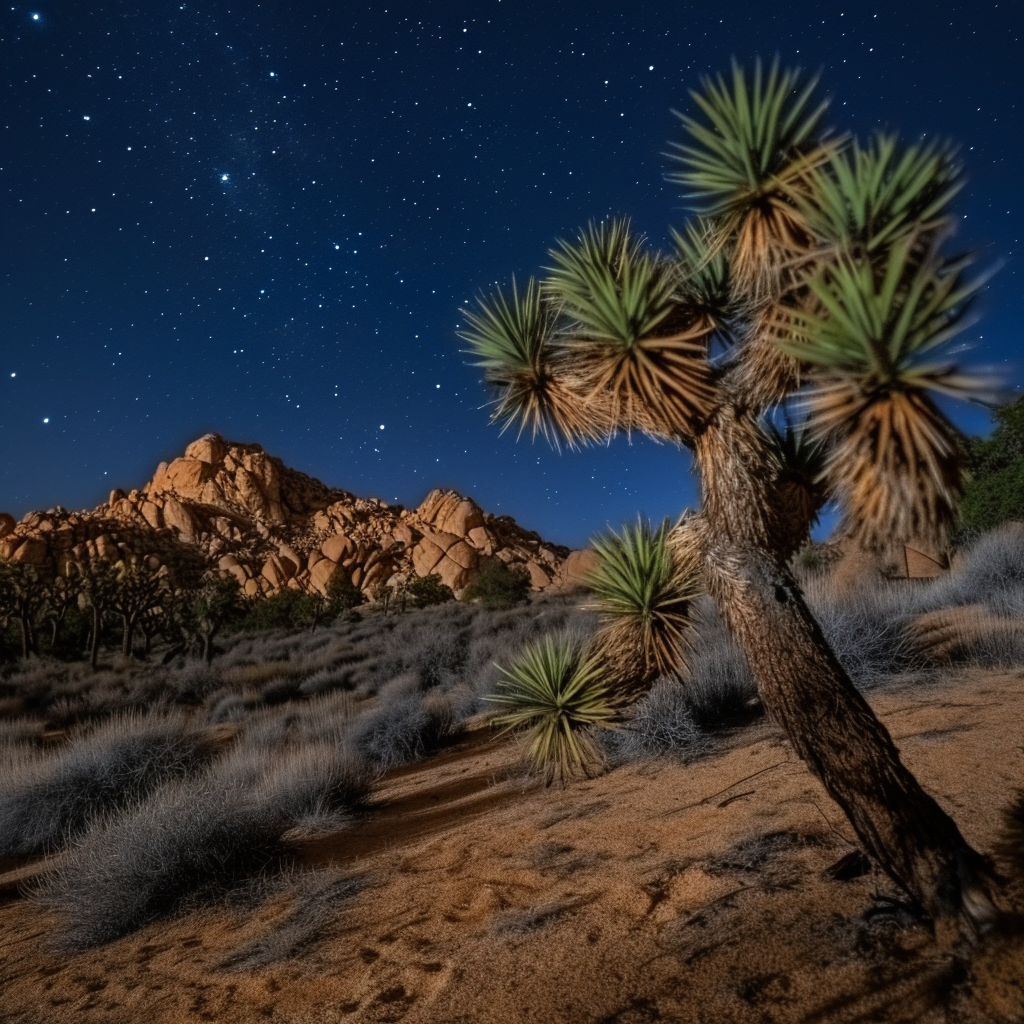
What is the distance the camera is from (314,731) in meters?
9.95

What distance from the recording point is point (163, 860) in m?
4.63

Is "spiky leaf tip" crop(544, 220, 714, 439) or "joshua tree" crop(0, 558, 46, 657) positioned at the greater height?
"joshua tree" crop(0, 558, 46, 657)

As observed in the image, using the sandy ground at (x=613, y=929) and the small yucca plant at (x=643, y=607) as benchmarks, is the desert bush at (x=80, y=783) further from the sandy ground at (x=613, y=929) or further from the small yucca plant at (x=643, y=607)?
the small yucca plant at (x=643, y=607)

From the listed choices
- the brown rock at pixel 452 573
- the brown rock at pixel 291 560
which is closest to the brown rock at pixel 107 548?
the brown rock at pixel 291 560

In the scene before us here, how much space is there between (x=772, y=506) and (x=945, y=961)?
193 cm

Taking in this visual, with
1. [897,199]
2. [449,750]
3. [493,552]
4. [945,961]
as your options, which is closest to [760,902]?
[945,961]

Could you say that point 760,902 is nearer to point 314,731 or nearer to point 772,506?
point 772,506

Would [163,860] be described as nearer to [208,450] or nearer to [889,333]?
[889,333]

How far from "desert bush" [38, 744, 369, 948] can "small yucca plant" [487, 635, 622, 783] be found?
7.05 ft

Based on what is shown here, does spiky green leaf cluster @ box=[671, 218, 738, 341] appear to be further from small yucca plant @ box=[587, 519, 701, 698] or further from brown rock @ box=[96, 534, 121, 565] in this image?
brown rock @ box=[96, 534, 121, 565]

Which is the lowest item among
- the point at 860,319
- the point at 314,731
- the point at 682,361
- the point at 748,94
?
the point at 314,731

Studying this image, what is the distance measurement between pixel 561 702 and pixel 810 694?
255cm

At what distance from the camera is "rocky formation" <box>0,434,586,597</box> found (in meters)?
67.9

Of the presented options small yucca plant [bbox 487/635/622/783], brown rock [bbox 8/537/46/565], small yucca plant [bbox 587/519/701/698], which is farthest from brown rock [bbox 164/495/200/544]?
small yucca plant [bbox 587/519/701/698]
